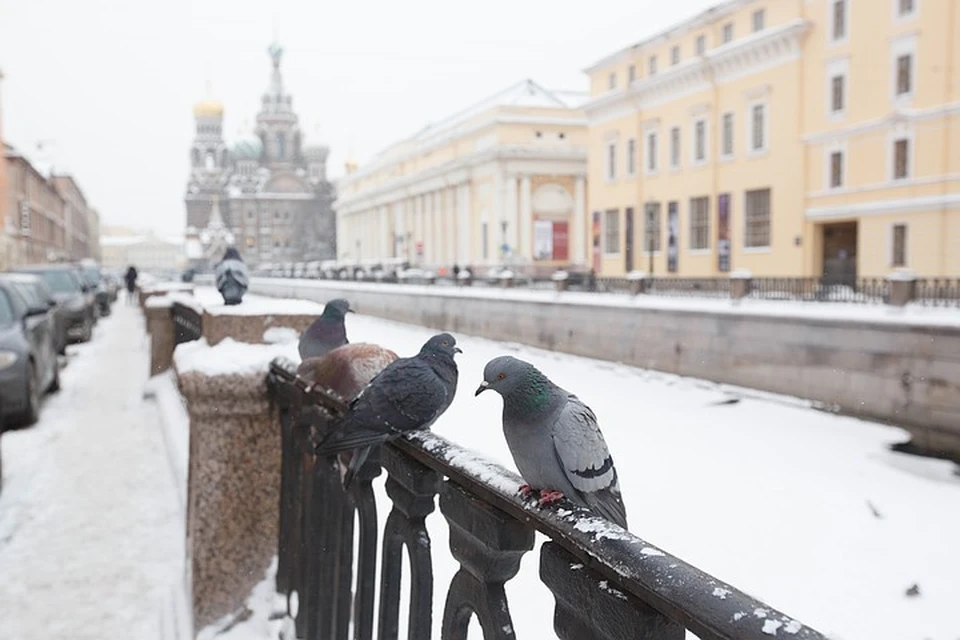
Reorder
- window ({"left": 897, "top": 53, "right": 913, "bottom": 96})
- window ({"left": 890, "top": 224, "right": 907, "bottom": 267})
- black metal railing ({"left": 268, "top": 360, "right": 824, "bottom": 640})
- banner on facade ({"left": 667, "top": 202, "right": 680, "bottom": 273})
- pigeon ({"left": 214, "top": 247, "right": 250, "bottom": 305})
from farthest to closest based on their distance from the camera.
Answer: banner on facade ({"left": 667, "top": 202, "right": 680, "bottom": 273}) < window ({"left": 890, "top": 224, "right": 907, "bottom": 267}) < window ({"left": 897, "top": 53, "right": 913, "bottom": 96}) < pigeon ({"left": 214, "top": 247, "right": 250, "bottom": 305}) < black metal railing ({"left": 268, "top": 360, "right": 824, "bottom": 640})

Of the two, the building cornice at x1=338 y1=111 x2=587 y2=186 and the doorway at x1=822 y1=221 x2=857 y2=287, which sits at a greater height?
the building cornice at x1=338 y1=111 x2=587 y2=186

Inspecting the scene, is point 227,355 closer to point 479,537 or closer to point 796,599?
point 479,537

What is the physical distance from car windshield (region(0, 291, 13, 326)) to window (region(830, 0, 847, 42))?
25.2 meters

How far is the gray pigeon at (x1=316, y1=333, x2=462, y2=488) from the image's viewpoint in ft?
7.75

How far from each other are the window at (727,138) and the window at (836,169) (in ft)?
17.2

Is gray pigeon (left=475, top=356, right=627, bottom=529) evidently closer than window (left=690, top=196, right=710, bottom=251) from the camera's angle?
Yes

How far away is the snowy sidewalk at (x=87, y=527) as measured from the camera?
4383 mm

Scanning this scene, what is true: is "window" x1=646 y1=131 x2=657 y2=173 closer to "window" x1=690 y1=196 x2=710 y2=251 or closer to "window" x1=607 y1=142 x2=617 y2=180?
"window" x1=607 y1=142 x2=617 y2=180

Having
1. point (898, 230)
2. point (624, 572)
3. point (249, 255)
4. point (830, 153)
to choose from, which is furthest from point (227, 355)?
point (249, 255)

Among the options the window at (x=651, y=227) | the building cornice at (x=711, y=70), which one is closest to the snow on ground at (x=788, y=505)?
the building cornice at (x=711, y=70)

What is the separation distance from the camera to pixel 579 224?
52.7 m

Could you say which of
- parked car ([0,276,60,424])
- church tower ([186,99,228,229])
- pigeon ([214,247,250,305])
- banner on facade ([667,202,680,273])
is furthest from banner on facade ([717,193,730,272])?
church tower ([186,99,228,229])

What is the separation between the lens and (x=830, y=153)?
28.0 meters

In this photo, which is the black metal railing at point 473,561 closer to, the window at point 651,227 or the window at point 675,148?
the window at point 651,227
